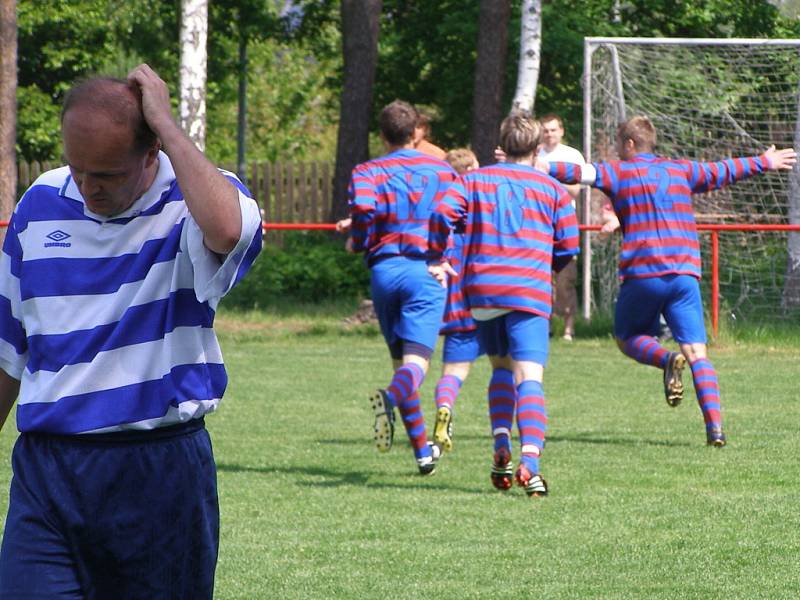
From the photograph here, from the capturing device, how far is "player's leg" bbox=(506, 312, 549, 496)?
25.9ft

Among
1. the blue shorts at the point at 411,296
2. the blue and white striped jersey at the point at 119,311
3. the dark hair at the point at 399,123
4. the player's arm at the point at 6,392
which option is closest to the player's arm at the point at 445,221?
the blue shorts at the point at 411,296

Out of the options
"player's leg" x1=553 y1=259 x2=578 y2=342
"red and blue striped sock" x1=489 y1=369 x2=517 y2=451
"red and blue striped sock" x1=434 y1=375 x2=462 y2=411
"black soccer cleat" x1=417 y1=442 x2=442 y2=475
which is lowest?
"player's leg" x1=553 y1=259 x2=578 y2=342

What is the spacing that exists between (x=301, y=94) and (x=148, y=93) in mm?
48883

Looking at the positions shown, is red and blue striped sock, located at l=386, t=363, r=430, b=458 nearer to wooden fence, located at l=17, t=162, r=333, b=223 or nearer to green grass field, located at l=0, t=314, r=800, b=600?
green grass field, located at l=0, t=314, r=800, b=600

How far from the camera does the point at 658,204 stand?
9648mm

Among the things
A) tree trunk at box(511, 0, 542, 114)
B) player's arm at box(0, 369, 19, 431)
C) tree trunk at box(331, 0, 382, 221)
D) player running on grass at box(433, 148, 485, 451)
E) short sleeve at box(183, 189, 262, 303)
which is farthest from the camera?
tree trunk at box(331, 0, 382, 221)

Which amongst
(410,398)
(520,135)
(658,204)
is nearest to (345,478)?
(410,398)

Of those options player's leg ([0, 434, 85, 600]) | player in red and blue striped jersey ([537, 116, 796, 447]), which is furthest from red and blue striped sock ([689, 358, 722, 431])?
player's leg ([0, 434, 85, 600])

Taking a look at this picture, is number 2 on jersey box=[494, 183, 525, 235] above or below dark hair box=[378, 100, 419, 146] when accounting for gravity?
below

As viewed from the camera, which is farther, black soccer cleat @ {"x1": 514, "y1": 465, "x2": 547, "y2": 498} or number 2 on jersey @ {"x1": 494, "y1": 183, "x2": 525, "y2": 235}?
number 2 on jersey @ {"x1": 494, "y1": 183, "x2": 525, "y2": 235}

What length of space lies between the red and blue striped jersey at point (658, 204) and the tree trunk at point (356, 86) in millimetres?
16052

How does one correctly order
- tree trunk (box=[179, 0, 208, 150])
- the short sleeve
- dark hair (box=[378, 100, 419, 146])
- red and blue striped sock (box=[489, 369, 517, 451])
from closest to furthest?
the short sleeve < red and blue striped sock (box=[489, 369, 517, 451]) < dark hair (box=[378, 100, 419, 146]) < tree trunk (box=[179, 0, 208, 150])

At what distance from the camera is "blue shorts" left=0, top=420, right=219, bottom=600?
11.5 feet

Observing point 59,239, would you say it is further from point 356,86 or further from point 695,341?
point 356,86
